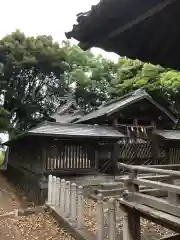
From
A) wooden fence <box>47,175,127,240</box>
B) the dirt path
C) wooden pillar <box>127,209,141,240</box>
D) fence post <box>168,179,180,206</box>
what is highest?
fence post <box>168,179,180,206</box>

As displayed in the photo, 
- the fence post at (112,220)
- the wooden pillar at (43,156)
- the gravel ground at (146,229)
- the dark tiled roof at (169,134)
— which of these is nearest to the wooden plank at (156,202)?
the fence post at (112,220)

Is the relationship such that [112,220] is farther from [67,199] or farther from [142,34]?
[142,34]

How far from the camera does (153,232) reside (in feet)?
24.5

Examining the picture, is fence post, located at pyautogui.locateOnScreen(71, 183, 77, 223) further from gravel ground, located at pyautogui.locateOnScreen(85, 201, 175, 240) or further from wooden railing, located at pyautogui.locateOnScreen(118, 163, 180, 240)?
wooden railing, located at pyautogui.locateOnScreen(118, 163, 180, 240)

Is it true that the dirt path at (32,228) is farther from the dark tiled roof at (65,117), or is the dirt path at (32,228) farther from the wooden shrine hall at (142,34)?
the dark tiled roof at (65,117)

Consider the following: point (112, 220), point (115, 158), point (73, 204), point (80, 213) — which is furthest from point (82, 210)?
point (115, 158)

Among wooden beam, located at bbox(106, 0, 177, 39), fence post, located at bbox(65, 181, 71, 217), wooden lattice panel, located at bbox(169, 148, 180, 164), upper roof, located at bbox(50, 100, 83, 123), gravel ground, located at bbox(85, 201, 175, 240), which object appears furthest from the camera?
upper roof, located at bbox(50, 100, 83, 123)

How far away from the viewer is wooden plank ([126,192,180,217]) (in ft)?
12.4

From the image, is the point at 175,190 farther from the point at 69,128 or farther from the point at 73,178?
the point at 69,128

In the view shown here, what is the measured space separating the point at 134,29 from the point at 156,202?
2510 mm

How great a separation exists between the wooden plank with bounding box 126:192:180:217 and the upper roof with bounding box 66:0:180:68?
6.54 feet

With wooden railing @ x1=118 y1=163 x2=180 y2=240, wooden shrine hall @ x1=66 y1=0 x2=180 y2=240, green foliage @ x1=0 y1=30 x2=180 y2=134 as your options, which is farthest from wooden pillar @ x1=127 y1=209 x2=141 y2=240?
green foliage @ x1=0 y1=30 x2=180 y2=134

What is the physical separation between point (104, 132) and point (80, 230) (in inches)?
333

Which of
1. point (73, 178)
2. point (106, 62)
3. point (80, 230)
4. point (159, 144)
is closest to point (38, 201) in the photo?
point (73, 178)
